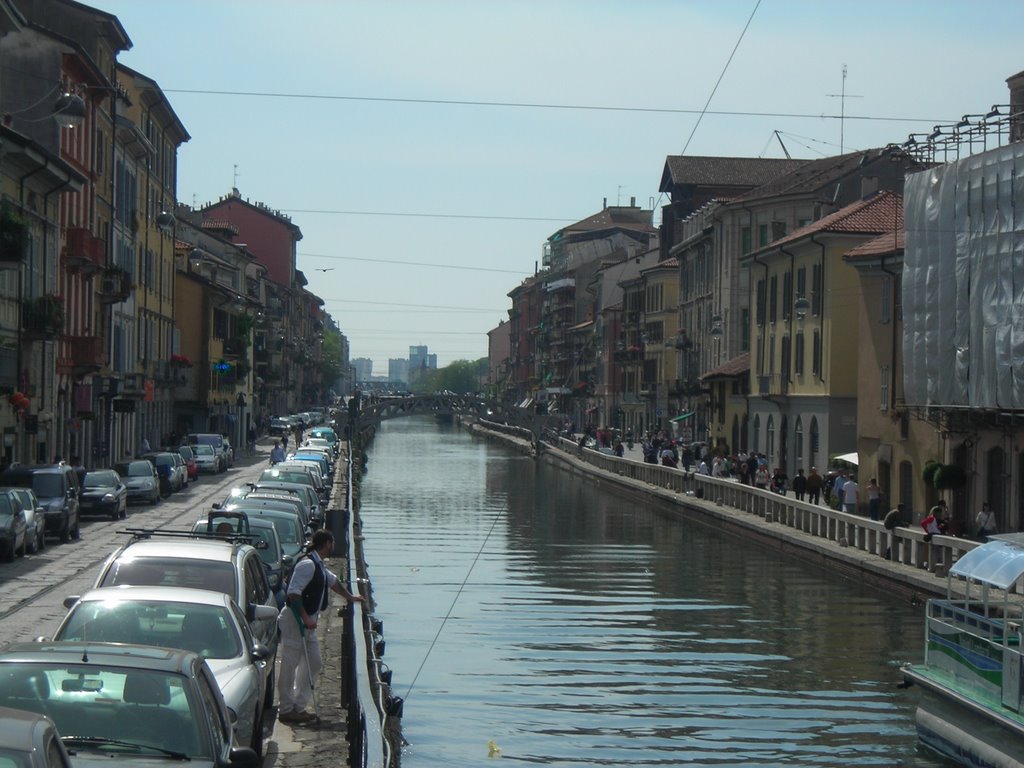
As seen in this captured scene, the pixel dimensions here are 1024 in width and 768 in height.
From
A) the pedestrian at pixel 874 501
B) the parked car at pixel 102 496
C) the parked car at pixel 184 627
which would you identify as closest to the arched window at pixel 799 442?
the pedestrian at pixel 874 501

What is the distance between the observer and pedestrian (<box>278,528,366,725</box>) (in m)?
13.6

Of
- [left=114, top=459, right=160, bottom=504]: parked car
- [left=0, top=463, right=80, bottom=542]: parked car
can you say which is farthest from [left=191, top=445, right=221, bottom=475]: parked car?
[left=0, top=463, right=80, bottom=542]: parked car

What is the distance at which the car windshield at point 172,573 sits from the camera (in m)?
13.9

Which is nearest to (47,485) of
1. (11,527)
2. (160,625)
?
(11,527)

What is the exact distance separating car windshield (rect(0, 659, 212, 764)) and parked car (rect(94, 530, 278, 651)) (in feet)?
15.4

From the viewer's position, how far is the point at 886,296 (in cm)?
4688

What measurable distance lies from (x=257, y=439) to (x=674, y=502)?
5943 centimetres

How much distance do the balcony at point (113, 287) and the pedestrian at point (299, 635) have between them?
45227 millimetres

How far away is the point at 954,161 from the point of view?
40.2 m

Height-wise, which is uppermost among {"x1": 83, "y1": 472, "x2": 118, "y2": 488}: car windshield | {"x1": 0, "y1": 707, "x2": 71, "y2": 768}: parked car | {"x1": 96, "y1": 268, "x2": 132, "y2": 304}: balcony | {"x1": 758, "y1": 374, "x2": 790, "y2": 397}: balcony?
{"x1": 96, "y1": 268, "x2": 132, "y2": 304}: balcony

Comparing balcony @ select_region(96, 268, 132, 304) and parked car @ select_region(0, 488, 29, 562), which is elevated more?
balcony @ select_region(96, 268, 132, 304)

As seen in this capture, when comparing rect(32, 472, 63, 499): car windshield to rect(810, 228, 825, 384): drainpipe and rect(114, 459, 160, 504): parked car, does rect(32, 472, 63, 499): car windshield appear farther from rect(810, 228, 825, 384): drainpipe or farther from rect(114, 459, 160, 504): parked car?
rect(810, 228, 825, 384): drainpipe

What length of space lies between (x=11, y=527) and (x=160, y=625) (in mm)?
18509

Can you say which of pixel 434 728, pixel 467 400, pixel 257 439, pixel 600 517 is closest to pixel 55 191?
pixel 600 517
